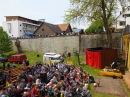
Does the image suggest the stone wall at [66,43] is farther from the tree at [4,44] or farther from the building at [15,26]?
the building at [15,26]

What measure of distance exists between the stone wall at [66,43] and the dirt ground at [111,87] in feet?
52.0

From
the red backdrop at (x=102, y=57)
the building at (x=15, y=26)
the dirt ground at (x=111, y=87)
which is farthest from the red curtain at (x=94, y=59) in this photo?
the building at (x=15, y=26)

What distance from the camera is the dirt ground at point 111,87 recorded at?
18.7m

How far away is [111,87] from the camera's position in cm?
2055

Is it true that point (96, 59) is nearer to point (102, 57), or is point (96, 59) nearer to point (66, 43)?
point (102, 57)

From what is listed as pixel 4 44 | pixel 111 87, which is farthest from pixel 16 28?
pixel 111 87

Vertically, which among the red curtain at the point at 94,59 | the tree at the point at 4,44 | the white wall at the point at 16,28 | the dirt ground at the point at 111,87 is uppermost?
the white wall at the point at 16,28

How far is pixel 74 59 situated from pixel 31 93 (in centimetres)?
2295

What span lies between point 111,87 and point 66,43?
21.8m

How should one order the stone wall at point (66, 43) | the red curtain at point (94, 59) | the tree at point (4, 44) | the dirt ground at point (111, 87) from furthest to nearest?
the tree at point (4, 44) < the stone wall at point (66, 43) < the red curtain at point (94, 59) < the dirt ground at point (111, 87)

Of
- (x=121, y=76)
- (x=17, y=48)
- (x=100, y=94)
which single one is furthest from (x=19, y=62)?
(x=100, y=94)

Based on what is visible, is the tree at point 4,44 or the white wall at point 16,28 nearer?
the tree at point 4,44

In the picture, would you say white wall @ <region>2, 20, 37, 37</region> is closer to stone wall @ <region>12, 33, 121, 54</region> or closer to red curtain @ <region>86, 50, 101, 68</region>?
stone wall @ <region>12, 33, 121, 54</region>

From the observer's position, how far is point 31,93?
15188 mm
